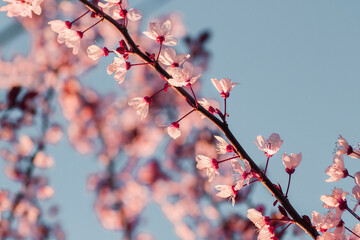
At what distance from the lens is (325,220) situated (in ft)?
5.08

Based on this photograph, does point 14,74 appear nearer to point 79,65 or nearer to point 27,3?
point 79,65

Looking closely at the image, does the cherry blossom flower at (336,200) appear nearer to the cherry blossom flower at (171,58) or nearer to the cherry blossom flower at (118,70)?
the cherry blossom flower at (171,58)

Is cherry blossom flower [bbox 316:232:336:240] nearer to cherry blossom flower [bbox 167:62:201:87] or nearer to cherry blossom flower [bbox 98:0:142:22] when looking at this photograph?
cherry blossom flower [bbox 167:62:201:87]

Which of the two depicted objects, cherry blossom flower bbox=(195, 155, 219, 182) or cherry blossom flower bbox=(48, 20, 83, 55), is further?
cherry blossom flower bbox=(48, 20, 83, 55)

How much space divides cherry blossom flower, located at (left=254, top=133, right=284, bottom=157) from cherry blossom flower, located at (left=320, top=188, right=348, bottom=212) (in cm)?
29

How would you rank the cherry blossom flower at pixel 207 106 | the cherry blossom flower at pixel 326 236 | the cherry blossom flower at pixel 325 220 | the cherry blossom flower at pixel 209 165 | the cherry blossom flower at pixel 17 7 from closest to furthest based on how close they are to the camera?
the cherry blossom flower at pixel 326 236
the cherry blossom flower at pixel 325 220
the cherry blossom flower at pixel 207 106
the cherry blossom flower at pixel 209 165
the cherry blossom flower at pixel 17 7

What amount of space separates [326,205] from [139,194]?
11699 mm

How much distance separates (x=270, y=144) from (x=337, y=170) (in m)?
0.34

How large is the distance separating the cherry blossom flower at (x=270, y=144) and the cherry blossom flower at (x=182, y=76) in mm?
437

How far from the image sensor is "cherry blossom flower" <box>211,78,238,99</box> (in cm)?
172

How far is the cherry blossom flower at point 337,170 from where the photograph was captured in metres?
1.67

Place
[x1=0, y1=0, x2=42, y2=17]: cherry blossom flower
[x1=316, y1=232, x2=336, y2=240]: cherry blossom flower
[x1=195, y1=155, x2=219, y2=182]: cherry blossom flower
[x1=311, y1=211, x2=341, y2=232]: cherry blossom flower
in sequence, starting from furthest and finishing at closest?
[x1=0, y1=0, x2=42, y2=17]: cherry blossom flower < [x1=195, y1=155, x2=219, y2=182]: cherry blossom flower < [x1=311, y1=211, x2=341, y2=232]: cherry blossom flower < [x1=316, y1=232, x2=336, y2=240]: cherry blossom flower

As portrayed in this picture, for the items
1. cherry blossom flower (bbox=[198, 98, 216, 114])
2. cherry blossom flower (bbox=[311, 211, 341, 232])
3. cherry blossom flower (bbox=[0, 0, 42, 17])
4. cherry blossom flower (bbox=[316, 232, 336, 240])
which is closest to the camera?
cherry blossom flower (bbox=[316, 232, 336, 240])

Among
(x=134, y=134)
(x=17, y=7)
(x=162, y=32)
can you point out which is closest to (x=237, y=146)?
(x=162, y=32)
